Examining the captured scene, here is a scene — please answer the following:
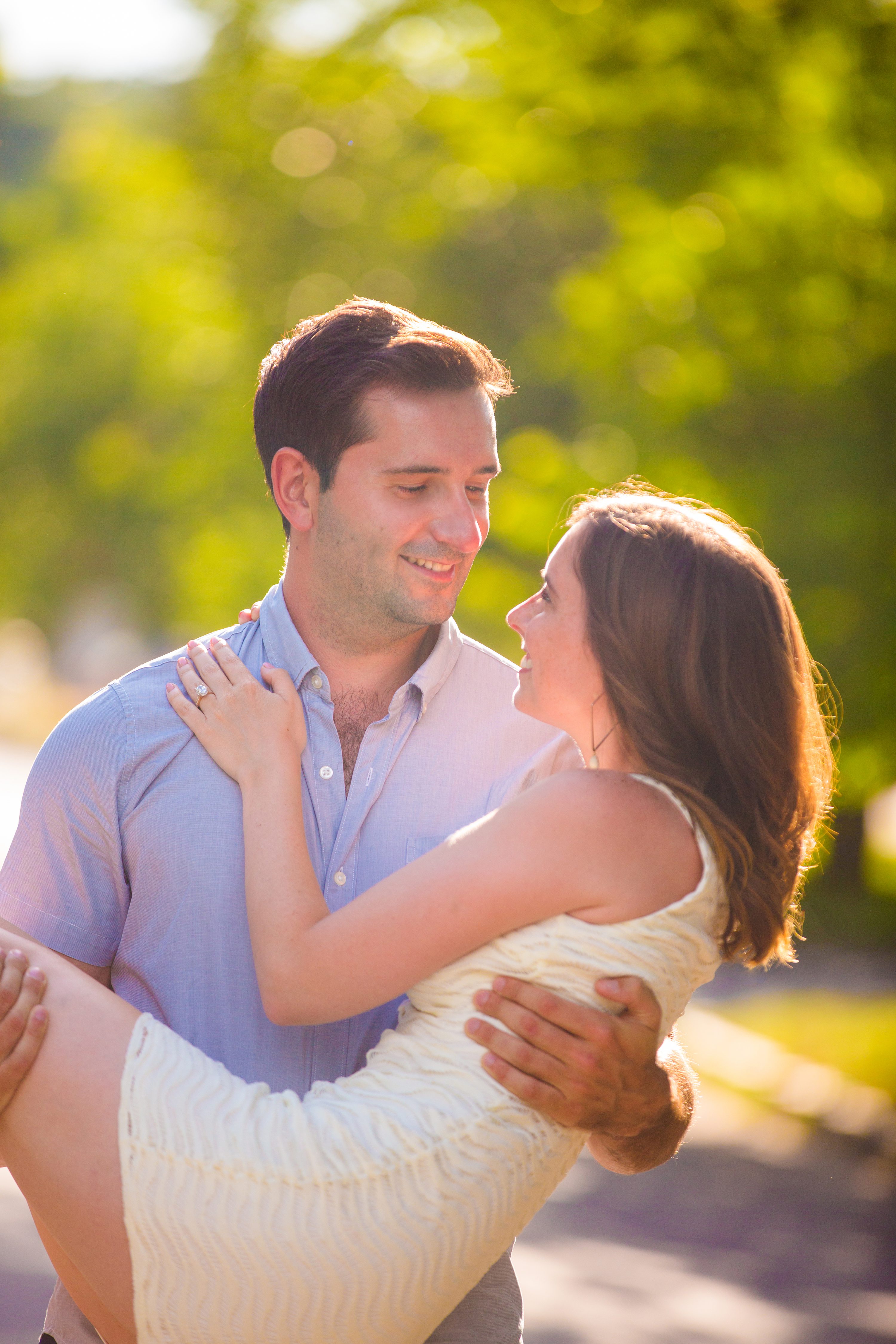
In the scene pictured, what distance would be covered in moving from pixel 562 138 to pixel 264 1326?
24.6 ft

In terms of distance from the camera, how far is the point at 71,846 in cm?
273

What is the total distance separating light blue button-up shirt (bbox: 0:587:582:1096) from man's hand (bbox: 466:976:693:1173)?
46cm

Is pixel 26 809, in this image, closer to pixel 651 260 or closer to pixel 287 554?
pixel 287 554

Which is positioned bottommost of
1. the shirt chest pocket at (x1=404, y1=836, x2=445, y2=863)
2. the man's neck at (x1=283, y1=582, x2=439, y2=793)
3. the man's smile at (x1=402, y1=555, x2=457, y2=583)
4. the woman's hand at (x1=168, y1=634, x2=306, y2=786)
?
the shirt chest pocket at (x1=404, y1=836, x2=445, y2=863)

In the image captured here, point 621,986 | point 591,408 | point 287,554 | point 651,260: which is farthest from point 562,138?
point 621,986

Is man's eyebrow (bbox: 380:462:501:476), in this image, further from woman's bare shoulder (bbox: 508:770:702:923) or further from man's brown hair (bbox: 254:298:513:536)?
woman's bare shoulder (bbox: 508:770:702:923)

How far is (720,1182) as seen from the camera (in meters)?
7.91

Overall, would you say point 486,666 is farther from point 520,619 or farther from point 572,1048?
point 572,1048

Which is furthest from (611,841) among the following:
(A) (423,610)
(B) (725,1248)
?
(B) (725,1248)

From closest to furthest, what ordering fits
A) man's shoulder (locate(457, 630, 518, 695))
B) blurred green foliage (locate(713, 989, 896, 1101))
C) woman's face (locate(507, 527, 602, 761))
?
woman's face (locate(507, 527, 602, 761)) < man's shoulder (locate(457, 630, 518, 695)) < blurred green foliage (locate(713, 989, 896, 1101))

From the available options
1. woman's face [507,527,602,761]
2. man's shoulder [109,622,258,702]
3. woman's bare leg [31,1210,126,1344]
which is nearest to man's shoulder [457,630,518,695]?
woman's face [507,527,602,761]

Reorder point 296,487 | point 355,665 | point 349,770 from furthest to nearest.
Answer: point 296,487
point 355,665
point 349,770

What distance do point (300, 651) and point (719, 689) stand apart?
0.94 m

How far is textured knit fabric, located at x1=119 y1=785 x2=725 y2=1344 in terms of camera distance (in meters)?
2.31
